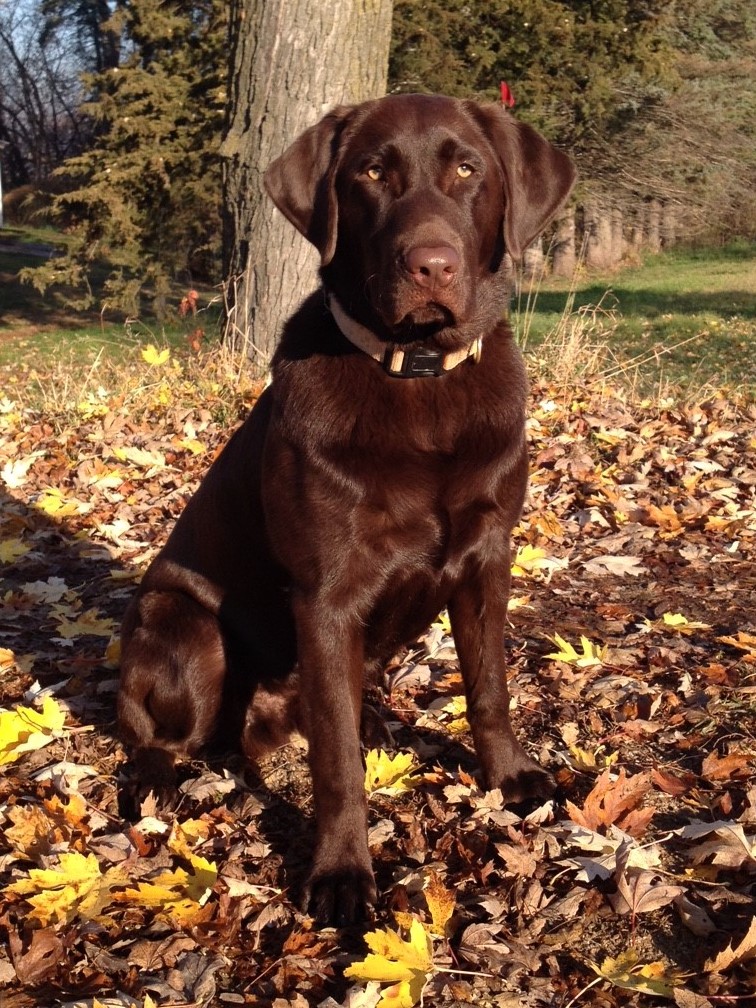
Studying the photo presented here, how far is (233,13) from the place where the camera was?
7117 millimetres

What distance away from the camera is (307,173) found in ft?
9.78

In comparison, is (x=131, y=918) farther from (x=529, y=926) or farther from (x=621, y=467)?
(x=621, y=467)

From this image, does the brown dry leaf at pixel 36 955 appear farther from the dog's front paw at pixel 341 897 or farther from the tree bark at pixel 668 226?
the tree bark at pixel 668 226

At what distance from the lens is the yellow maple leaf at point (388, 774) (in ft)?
9.69

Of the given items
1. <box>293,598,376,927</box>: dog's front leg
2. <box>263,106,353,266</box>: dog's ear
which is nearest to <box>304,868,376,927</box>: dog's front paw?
<box>293,598,376,927</box>: dog's front leg

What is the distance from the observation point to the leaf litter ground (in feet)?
7.23

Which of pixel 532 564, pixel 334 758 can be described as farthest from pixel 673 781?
pixel 532 564

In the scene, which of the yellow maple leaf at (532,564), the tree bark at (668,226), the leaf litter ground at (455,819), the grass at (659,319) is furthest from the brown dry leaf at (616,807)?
the tree bark at (668,226)

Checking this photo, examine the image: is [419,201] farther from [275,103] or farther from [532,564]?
[275,103]

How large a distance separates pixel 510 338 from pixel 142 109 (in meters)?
14.5

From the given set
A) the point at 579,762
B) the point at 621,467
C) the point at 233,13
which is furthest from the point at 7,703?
the point at 233,13

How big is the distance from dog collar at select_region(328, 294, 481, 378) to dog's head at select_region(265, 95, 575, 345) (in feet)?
0.11

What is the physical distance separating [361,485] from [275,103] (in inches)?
192

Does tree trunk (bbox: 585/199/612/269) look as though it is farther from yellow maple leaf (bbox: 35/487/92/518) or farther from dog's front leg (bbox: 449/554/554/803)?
dog's front leg (bbox: 449/554/554/803)
